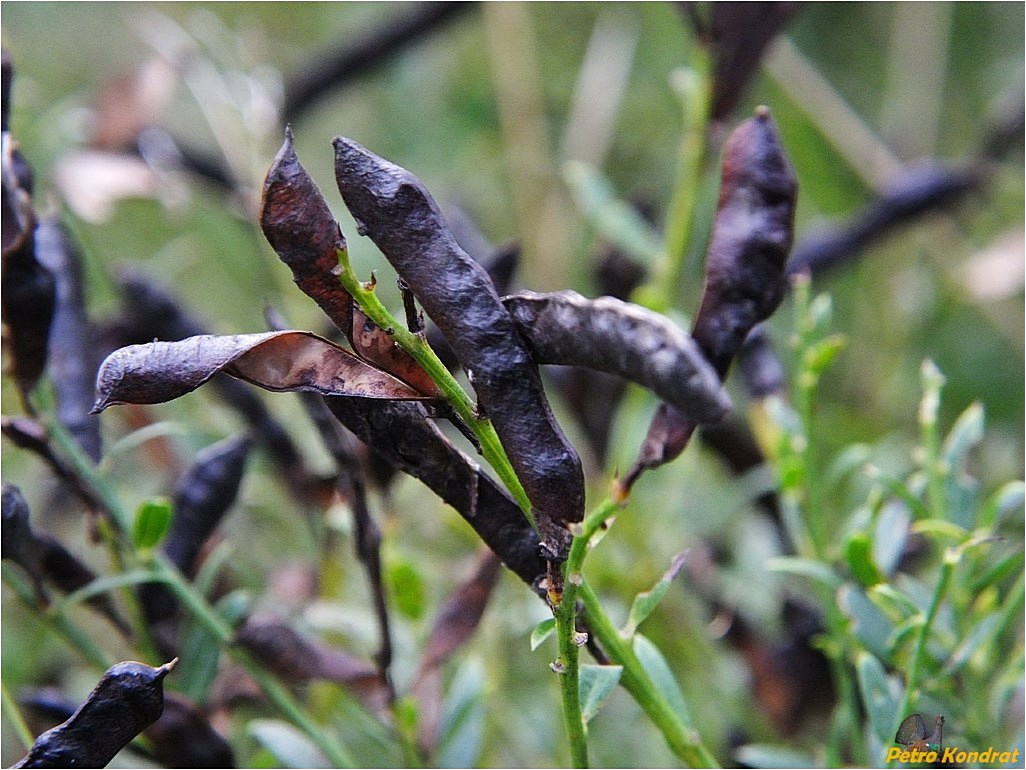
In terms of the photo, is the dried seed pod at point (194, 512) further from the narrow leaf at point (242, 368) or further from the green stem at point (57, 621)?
the narrow leaf at point (242, 368)

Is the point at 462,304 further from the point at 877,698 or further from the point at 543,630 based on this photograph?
the point at 877,698

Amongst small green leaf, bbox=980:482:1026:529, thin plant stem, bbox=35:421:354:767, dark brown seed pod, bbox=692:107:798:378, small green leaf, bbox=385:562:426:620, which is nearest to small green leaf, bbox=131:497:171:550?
thin plant stem, bbox=35:421:354:767

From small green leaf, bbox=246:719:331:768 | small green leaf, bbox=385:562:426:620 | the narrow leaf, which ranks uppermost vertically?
the narrow leaf

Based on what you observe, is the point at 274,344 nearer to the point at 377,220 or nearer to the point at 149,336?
the point at 377,220

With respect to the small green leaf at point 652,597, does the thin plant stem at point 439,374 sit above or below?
above

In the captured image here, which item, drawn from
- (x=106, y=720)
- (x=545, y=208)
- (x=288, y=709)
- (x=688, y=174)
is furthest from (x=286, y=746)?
(x=545, y=208)

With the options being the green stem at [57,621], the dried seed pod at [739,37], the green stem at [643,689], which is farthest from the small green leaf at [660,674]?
the dried seed pod at [739,37]

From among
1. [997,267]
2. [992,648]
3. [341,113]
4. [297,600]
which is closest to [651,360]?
[992,648]

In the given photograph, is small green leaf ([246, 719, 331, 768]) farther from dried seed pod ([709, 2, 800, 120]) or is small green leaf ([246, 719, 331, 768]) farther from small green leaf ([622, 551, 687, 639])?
dried seed pod ([709, 2, 800, 120])
